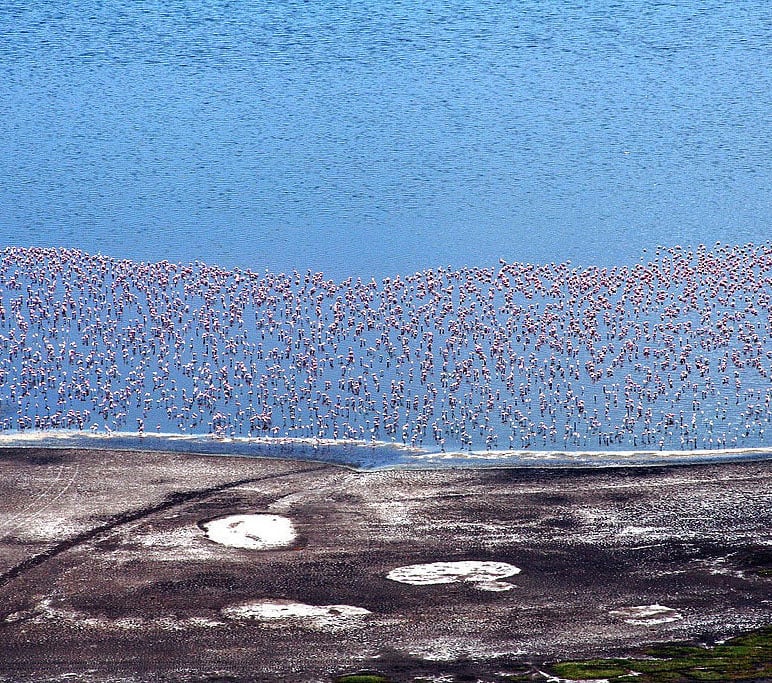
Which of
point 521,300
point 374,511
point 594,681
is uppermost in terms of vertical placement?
point 521,300

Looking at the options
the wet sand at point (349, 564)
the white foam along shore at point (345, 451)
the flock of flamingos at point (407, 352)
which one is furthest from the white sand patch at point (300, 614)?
the flock of flamingos at point (407, 352)

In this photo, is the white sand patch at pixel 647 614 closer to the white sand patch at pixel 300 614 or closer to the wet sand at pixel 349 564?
the wet sand at pixel 349 564

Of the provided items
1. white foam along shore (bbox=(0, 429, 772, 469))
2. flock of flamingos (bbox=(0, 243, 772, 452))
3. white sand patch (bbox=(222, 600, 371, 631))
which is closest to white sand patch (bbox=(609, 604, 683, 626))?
white sand patch (bbox=(222, 600, 371, 631))

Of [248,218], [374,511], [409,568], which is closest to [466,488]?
[374,511]

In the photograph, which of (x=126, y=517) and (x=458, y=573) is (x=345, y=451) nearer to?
(x=126, y=517)

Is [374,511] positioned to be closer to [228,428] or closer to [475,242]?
[228,428]

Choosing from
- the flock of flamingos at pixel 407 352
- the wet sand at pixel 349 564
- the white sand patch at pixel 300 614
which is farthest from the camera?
the flock of flamingos at pixel 407 352
